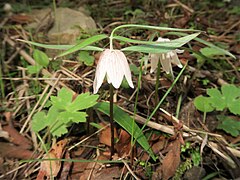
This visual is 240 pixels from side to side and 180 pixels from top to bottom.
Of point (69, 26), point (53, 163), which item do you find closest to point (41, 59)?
point (69, 26)

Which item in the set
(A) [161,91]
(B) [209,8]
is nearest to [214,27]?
(B) [209,8]

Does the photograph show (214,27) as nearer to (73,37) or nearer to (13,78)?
(73,37)

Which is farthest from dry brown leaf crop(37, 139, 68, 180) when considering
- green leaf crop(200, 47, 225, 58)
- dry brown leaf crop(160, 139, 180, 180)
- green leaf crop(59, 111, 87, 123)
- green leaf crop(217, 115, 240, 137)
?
green leaf crop(200, 47, 225, 58)

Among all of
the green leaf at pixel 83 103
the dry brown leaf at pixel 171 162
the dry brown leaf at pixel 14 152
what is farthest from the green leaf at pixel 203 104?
the dry brown leaf at pixel 14 152

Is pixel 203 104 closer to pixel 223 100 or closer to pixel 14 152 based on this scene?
pixel 223 100

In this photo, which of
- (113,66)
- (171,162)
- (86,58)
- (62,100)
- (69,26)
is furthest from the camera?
(69,26)

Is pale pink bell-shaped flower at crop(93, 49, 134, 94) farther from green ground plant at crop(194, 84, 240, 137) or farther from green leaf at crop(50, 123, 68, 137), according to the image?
green ground plant at crop(194, 84, 240, 137)
